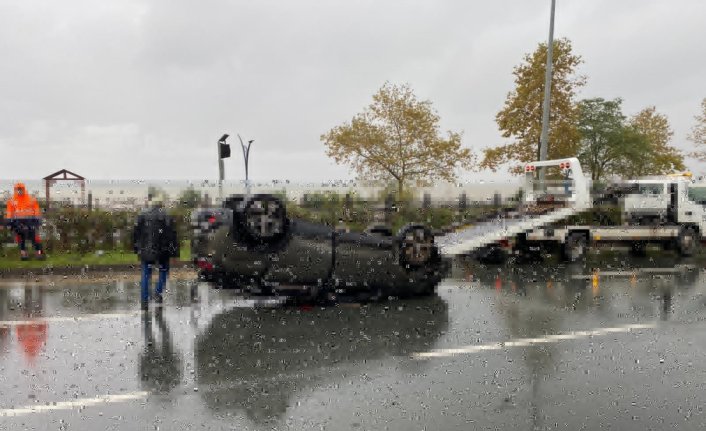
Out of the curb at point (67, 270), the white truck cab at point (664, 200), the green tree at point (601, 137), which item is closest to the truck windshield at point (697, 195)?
the white truck cab at point (664, 200)

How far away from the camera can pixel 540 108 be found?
3105 centimetres

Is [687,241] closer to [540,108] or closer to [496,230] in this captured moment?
[496,230]

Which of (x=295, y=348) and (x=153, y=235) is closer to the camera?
(x=295, y=348)

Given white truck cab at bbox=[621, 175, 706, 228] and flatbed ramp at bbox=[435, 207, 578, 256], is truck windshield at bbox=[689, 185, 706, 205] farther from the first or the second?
flatbed ramp at bbox=[435, 207, 578, 256]

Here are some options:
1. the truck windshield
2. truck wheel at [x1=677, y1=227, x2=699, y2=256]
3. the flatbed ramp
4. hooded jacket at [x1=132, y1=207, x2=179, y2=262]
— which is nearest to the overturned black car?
hooded jacket at [x1=132, y1=207, x2=179, y2=262]

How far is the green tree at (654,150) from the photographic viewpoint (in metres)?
47.9

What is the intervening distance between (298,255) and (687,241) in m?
12.9

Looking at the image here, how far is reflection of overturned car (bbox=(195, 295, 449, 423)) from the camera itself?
516 centimetres

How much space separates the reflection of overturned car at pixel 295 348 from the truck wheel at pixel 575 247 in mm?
6896

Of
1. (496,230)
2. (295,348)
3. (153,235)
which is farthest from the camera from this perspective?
(496,230)

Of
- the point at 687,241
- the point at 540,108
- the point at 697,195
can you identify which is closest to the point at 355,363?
the point at 687,241

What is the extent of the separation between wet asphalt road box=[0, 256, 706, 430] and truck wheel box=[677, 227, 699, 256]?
7473 mm

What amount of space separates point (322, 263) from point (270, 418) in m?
4.01

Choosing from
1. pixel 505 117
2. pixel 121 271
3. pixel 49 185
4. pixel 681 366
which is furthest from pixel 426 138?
pixel 681 366
